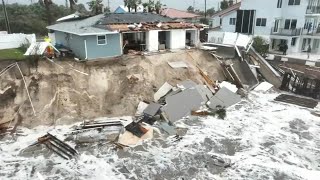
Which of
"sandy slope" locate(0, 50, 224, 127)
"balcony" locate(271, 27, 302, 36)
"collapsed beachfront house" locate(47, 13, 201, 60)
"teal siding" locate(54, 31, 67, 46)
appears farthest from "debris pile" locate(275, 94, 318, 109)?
"teal siding" locate(54, 31, 67, 46)

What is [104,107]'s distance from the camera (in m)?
21.7

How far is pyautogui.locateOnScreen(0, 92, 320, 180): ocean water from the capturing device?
1512cm

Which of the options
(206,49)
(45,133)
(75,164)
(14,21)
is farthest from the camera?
(14,21)

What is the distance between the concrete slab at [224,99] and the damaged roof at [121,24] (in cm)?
808

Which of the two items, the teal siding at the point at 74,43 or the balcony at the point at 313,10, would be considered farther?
the balcony at the point at 313,10

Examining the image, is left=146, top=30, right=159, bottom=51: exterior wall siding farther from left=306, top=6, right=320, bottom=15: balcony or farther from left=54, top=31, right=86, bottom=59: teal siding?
left=306, top=6, right=320, bottom=15: balcony

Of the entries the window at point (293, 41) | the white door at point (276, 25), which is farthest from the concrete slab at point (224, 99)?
the white door at point (276, 25)

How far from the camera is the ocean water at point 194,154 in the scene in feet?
49.6

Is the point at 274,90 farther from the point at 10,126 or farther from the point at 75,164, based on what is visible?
the point at 10,126

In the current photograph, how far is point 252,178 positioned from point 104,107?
38.8ft

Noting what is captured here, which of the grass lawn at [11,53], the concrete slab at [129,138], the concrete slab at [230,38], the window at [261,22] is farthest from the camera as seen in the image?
the window at [261,22]

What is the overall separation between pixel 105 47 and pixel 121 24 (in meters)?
3.08

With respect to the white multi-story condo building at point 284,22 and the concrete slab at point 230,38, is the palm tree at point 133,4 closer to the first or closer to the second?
the concrete slab at point 230,38

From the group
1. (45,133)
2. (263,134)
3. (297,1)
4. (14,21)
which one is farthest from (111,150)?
(14,21)
